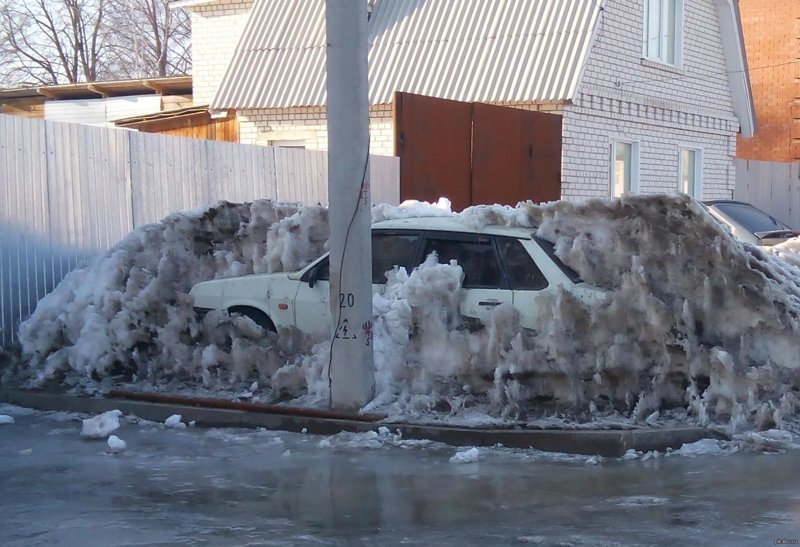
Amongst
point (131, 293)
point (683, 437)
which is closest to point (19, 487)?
point (131, 293)

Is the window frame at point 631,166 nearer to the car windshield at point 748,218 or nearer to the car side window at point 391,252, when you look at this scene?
the car windshield at point 748,218

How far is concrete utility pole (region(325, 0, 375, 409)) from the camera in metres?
8.27

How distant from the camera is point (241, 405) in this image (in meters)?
8.61

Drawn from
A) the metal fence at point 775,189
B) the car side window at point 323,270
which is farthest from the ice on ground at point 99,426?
the metal fence at point 775,189

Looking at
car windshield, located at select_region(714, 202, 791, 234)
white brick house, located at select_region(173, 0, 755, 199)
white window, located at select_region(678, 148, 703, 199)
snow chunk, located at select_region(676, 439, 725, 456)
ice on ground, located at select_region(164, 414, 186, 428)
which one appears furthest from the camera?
white window, located at select_region(678, 148, 703, 199)

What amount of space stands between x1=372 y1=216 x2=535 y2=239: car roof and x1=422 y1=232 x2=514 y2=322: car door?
65 millimetres

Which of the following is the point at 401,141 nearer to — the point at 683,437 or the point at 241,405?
the point at 241,405

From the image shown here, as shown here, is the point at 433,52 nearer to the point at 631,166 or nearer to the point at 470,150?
the point at 470,150

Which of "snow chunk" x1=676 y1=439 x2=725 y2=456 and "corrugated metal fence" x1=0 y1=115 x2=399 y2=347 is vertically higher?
"corrugated metal fence" x1=0 y1=115 x2=399 y2=347

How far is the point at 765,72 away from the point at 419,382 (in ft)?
104

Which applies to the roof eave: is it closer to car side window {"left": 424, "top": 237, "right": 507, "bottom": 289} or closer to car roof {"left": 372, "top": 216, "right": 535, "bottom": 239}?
car roof {"left": 372, "top": 216, "right": 535, "bottom": 239}

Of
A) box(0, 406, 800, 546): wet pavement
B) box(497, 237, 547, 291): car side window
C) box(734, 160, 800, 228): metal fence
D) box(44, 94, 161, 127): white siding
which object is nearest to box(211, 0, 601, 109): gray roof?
box(44, 94, 161, 127): white siding

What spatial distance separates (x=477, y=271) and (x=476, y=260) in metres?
0.10

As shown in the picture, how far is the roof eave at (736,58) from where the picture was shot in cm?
2384
